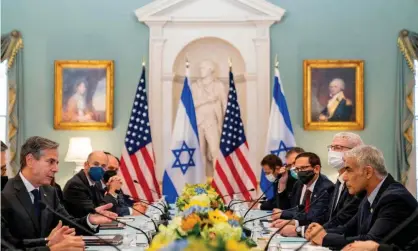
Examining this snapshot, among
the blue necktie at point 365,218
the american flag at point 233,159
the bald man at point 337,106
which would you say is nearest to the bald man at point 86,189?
the american flag at point 233,159

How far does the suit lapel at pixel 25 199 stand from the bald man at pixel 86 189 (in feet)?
5.49

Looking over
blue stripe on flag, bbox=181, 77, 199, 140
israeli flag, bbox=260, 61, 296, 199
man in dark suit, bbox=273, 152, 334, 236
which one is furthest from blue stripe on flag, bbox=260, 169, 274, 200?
man in dark suit, bbox=273, 152, 334, 236

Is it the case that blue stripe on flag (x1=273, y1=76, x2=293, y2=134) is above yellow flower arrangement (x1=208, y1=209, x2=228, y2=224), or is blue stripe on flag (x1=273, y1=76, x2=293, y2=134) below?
above

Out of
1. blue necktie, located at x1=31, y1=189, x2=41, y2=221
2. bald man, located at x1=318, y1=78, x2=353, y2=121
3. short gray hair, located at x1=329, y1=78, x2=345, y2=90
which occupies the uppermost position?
short gray hair, located at x1=329, y1=78, x2=345, y2=90

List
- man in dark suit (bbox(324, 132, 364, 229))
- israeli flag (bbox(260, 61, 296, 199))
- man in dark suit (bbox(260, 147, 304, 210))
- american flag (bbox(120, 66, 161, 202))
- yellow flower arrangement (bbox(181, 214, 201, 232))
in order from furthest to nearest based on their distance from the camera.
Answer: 1. israeli flag (bbox(260, 61, 296, 199))
2. american flag (bbox(120, 66, 161, 202))
3. man in dark suit (bbox(260, 147, 304, 210))
4. man in dark suit (bbox(324, 132, 364, 229))
5. yellow flower arrangement (bbox(181, 214, 201, 232))

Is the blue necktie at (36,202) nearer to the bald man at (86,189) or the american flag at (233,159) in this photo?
the bald man at (86,189)

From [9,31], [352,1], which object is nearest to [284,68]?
[352,1]

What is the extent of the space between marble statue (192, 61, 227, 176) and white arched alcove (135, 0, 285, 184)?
33 centimetres

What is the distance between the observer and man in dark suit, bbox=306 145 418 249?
3.66 meters

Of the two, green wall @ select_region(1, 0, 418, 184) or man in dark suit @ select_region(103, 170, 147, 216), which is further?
green wall @ select_region(1, 0, 418, 184)

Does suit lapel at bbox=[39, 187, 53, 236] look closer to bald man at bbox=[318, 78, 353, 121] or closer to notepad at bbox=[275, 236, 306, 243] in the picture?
notepad at bbox=[275, 236, 306, 243]

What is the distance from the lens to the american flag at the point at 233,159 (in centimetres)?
850

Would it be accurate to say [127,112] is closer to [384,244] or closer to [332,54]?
[332,54]

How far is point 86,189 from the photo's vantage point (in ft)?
19.9
